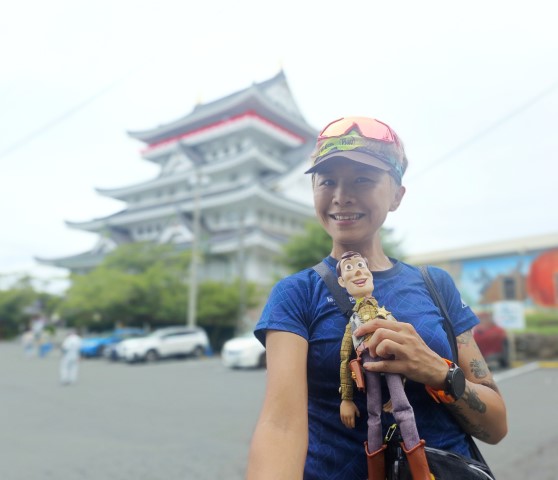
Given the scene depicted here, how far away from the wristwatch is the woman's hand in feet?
0.18

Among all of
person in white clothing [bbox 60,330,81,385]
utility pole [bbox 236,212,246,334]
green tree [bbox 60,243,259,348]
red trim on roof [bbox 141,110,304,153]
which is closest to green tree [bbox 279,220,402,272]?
utility pole [bbox 236,212,246,334]

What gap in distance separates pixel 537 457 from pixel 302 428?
5086 mm

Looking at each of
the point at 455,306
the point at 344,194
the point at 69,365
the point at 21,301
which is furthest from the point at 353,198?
the point at 21,301

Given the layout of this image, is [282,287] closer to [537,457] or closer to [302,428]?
[302,428]

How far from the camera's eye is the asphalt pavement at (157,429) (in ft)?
A: 16.7

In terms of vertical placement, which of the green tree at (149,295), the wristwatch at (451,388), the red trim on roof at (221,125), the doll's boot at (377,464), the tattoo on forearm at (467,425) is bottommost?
the doll's boot at (377,464)

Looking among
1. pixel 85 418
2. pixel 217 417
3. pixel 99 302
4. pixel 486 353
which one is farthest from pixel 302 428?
pixel 99 302

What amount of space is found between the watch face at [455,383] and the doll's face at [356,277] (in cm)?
26

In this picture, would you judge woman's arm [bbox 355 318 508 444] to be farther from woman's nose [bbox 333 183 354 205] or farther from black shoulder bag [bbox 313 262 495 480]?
woman's nose [bbox 333 183 354 205]

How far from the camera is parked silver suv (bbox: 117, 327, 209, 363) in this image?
66.0 feet

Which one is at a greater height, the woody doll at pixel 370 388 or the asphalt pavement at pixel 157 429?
the woody doll at pixel 370 388

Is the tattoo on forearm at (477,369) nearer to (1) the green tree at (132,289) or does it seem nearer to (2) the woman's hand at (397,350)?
(2) the woman's hand at (397,350)

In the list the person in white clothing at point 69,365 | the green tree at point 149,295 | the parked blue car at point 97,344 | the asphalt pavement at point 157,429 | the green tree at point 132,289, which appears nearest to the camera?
the asphalt pavement at point 157,429

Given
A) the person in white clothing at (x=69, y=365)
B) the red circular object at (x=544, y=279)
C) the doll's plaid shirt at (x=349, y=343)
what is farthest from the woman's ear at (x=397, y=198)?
the red circular object at (x=544, y=279)
